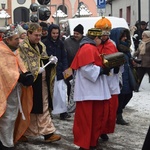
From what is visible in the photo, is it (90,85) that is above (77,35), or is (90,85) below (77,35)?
below

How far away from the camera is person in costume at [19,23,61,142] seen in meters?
6.20

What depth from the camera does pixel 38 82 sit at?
20.6 ft

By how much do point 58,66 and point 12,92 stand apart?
2.23 m

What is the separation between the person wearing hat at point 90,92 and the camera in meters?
5.77

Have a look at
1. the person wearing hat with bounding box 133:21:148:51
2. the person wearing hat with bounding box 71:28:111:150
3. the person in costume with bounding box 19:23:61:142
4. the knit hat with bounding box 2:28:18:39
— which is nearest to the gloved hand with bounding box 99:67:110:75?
the person wearing hat with bounding box 71:28:111:150

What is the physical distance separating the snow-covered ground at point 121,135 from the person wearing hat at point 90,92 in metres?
0.39

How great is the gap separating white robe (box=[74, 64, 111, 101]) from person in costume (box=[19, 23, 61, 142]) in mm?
601

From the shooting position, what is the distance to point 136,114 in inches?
336

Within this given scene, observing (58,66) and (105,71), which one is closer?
(105,71)

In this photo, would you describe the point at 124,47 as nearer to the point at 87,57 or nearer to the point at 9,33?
the point at 87,57

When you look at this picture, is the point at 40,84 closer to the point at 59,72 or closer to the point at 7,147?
the point at 7,147

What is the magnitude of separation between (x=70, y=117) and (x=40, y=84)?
2.11 meters

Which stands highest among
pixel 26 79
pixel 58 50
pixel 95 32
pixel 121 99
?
pixel 95 32

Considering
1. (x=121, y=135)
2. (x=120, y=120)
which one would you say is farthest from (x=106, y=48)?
(x=120, y=120)
